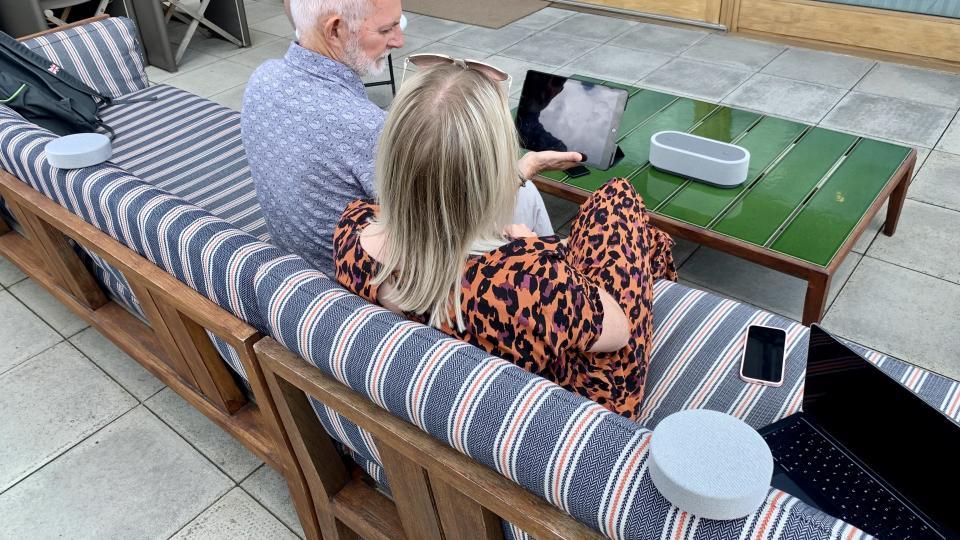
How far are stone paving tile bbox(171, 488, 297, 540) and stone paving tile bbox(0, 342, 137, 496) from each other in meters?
0.49

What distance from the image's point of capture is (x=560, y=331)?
1098mm

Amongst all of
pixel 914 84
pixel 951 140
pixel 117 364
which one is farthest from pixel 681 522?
pixel 914 84

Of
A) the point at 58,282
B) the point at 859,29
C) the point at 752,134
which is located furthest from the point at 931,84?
the point at 58,282

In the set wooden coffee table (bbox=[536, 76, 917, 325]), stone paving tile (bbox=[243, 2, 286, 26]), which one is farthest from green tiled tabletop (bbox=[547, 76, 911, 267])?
stone paving tile (bbox=[243, 2, 286, 26])

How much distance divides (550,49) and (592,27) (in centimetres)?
48

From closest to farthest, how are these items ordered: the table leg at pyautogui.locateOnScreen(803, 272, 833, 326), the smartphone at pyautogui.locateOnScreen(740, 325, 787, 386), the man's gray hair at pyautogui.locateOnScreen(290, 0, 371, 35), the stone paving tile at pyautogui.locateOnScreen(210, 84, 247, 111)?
1. the smartphone at pyautogui.locateOnScreen(740, 325, 787, 386)
2. the man's gray hair at pyautogui.locateOnScreen(290, 0, 371, 35)
3. the table leg at pyautogui.locateOnScreen(803, 272, 833, 326)
4. the stone paving tile at pyautogui.locateOnScreen(210, 84, 247, 111)

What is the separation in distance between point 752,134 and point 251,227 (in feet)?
5.44

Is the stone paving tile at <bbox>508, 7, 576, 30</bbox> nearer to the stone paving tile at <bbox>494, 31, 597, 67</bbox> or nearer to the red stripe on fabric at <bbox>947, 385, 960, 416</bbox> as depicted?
the stone paving tile at <bbox>494, 31, 597, 67</bbox>

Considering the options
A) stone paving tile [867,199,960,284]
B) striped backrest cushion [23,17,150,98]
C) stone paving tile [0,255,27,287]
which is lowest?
stone paving tile [867,199,960,284]

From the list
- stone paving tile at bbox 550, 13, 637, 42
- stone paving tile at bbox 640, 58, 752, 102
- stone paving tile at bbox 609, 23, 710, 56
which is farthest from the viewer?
stone paving tile at bbox 550, 13, 637, 42

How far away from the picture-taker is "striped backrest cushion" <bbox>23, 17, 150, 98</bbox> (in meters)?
2.66

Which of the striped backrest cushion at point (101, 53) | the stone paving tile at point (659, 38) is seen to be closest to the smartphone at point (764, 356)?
the striped backrest cushion at point (101, 53)

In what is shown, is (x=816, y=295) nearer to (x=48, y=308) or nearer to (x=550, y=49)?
(x=48, y=308)

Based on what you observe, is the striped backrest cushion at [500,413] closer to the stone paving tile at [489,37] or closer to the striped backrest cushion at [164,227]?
the striped backrest cushion at [164,227]
